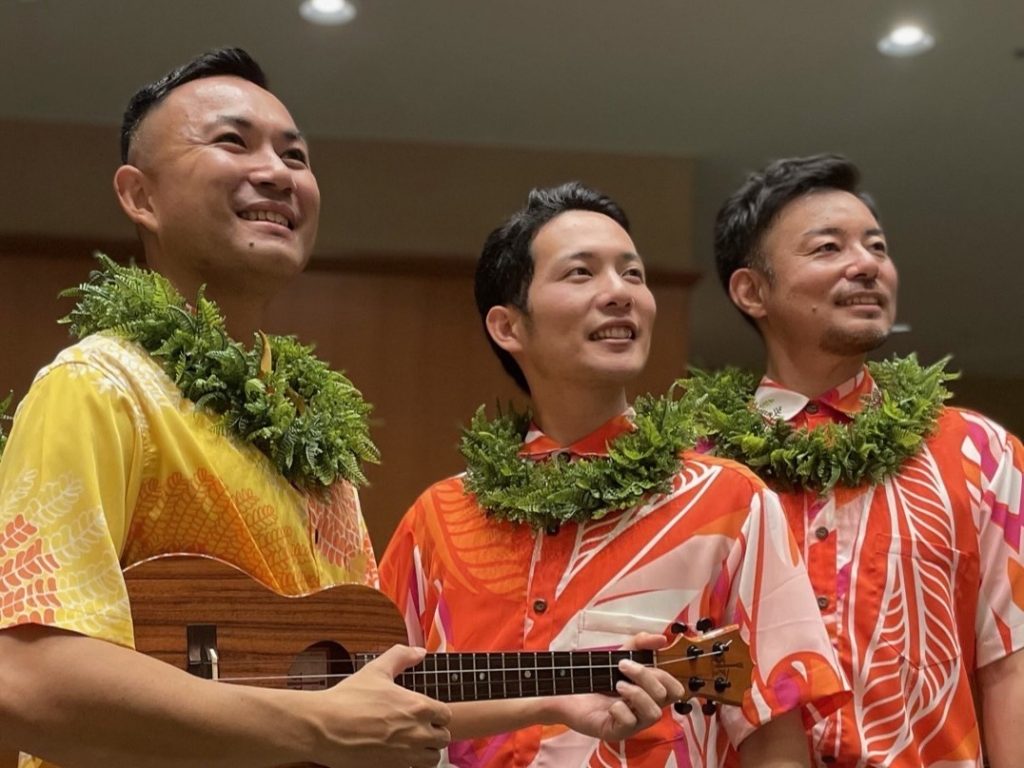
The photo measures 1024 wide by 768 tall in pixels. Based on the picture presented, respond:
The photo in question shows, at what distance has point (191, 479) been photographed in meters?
1.57

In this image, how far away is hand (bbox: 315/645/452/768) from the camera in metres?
1.42

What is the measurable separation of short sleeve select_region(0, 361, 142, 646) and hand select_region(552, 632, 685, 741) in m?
0.69

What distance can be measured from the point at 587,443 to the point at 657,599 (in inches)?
13.7

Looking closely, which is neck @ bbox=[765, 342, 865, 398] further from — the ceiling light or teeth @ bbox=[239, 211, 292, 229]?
Answer: the ceiling light

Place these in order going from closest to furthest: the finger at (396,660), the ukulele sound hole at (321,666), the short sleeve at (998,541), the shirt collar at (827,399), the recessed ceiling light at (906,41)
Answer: the finger at (396,660)
the ukulele sound hole at (321,666)
the short sleeve at (998,541)
the shirt collar at (827,399)
the recessed ceiling light at (906,41)

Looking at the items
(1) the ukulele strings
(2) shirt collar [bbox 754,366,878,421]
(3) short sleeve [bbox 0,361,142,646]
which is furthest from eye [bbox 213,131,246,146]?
(2) shirt collar [bbox 754,366,878,421]

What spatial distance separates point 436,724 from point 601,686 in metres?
0.36

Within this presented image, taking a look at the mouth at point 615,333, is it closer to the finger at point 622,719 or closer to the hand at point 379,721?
the finger at point 622,719

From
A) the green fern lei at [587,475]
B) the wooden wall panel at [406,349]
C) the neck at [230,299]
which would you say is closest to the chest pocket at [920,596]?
the green fern lei at [587,475]

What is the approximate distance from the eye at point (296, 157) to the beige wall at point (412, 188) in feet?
10.3

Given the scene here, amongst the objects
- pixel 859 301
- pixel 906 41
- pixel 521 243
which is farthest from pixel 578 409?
pixel 906 41

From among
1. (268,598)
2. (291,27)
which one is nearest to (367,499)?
(291,27)

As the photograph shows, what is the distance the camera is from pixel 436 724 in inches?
59.4

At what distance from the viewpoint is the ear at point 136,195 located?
6.05 feet
